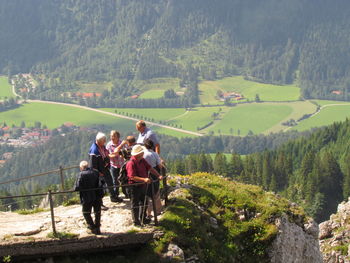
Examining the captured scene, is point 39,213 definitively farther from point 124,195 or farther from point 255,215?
point 255,215

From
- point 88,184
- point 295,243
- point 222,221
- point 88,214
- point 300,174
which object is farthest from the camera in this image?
point 300,174

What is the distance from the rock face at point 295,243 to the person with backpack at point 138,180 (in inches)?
224

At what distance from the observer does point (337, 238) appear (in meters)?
42.3

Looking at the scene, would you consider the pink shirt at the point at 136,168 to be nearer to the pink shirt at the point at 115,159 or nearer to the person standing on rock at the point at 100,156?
the person standing on rock at the point at 100,156

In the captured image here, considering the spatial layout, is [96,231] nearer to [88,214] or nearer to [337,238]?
[88,214]

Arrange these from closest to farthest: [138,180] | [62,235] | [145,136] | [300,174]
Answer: [62,235]
[138,180]
[145,136]
[300,174]

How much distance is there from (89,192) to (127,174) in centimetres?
179

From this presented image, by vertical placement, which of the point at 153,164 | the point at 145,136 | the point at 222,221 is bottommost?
the point at 222,221

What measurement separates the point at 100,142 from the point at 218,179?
7245 millimetres

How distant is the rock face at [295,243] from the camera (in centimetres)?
2261

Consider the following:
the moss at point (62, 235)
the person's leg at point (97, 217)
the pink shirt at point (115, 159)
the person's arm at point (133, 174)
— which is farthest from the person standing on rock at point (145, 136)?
the moss at point (62, 235)

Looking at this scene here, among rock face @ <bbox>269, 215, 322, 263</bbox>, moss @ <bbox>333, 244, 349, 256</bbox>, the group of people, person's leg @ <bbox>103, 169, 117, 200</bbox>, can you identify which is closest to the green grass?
rock face @ <bbox>269, 215, 322, 263</bbox>

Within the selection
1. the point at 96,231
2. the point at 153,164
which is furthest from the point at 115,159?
the point at 96,231

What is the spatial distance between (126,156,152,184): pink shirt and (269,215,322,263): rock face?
624cm
